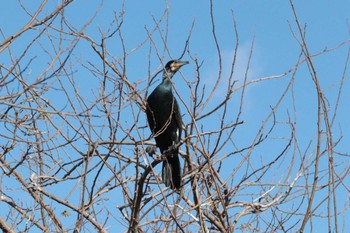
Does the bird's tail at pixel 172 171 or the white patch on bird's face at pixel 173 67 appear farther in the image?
the white patch on bird's face at pixel 173 67

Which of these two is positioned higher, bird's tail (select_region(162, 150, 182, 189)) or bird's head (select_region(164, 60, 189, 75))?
bird's head (select_region(164, 60, 189, 75))

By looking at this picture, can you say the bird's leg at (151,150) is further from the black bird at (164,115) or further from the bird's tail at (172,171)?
the black bird at (164,115)

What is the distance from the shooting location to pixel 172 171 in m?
4.15

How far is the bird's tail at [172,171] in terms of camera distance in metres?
3.99

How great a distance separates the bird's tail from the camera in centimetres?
399

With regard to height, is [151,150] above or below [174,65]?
below

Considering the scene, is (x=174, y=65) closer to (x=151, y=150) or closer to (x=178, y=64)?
(x=178, y=64)

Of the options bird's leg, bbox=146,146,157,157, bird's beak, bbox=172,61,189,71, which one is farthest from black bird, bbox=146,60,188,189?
bird's leg, bbox=146,146,157,157

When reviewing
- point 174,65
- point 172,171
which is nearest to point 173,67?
point 174,65

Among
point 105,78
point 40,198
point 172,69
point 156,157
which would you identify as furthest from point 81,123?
point 172,69

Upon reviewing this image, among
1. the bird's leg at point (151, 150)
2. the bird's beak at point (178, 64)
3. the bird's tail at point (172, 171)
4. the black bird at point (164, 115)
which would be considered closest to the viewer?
the bird's tail at point (172, 171)

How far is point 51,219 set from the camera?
3775 mm

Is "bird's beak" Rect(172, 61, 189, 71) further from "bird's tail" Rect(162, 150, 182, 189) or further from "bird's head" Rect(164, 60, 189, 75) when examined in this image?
"bird's tail" Rect(162, 150, 182, 189)

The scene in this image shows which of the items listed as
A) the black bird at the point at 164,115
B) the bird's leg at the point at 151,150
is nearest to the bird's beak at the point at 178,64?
the black bird at the point at 164,115
